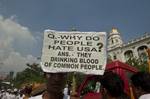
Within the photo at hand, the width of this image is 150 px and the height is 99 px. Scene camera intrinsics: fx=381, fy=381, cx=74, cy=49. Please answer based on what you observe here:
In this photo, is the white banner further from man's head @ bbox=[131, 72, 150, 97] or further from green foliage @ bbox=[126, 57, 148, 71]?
green foliage @ bbox=[126, 57, 148, 71]

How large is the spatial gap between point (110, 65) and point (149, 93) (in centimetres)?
385

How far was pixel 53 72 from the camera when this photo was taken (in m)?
4.69

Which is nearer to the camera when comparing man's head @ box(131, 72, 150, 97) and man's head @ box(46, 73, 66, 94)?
man's head @ box(46, 73, 66, 94)

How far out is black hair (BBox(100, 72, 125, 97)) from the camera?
15.9ft

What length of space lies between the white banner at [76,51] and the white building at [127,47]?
69159 mm

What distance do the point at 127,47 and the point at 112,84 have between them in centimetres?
8239

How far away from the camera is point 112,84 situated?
4852 mm

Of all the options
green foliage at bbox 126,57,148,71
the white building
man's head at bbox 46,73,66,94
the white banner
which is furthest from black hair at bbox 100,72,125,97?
the white building

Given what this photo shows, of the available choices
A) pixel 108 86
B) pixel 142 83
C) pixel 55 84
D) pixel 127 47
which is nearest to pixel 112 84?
pixel 108 86

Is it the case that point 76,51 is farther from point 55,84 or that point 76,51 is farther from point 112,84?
point 55,84

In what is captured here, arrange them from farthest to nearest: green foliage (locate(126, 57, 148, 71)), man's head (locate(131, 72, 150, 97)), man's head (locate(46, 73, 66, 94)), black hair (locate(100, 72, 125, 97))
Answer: green foliage (locate(126, 57, 148, 71)), man's head (locate(131, 72, 150, 97)), black hair (locate(100, 72, 125, 97)), man's head (locate(46, 73, 66, 94))

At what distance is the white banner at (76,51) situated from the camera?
495cm

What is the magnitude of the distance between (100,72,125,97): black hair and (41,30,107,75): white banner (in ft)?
0.43

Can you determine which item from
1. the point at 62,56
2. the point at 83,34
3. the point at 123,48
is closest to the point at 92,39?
the point at 83,34
